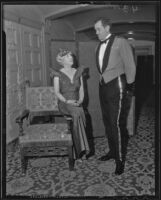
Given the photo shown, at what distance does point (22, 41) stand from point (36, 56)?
0.21 m

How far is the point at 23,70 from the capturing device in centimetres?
265

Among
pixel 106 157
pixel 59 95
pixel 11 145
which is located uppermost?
pixel 59 95

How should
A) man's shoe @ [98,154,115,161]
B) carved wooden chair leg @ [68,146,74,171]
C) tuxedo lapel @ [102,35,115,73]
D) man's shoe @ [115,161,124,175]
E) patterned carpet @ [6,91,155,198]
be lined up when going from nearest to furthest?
patterned carpet @ [6,91,155,198], tuxedo lapel @ [102,35,115,73], man's shoe @ [115,161,124,175], carved wooden chair leg @ [68,146,74,171], man's shoe @ [98,154,115,161]

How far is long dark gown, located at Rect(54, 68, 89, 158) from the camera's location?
3105mm

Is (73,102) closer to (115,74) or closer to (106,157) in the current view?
(115,74)

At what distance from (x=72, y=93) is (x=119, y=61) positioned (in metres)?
0.70

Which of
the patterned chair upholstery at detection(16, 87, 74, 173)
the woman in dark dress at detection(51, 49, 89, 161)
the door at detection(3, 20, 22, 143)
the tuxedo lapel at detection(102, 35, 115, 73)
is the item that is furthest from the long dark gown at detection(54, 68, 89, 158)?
the door at detection(3, 20, 22, 143)

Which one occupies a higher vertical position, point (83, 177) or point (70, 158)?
point (70, 158)

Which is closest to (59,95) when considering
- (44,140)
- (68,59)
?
(68,59)

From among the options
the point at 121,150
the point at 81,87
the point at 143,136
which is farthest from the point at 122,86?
the point at 143,136

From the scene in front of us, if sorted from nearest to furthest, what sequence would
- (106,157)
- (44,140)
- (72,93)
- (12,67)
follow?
(12,67)
(44,140)
(72,93)
(106,157)

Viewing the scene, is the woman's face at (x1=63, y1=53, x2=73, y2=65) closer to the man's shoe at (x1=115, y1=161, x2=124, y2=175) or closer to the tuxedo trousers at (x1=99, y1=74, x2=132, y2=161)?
the tuxedo trousers at (x1=99, y1=74, x2=132, y2=161)

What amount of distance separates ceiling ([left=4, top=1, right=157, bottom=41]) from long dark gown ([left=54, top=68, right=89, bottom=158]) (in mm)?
610

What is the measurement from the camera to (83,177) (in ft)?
9.42
